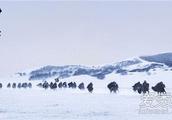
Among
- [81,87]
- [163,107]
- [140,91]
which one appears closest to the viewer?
[163,107]

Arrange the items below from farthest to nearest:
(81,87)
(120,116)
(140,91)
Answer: (81,87)
(140,91)
(120,116)

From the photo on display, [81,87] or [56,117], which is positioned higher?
[81,87]

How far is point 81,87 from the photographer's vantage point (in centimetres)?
11994

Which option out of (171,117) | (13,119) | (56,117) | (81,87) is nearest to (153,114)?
(171,117)

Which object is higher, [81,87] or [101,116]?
[81,87]

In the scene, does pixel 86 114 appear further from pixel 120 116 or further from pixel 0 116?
pixel 0 116

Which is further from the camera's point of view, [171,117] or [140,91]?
[140,91]

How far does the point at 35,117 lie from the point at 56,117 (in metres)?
1.30

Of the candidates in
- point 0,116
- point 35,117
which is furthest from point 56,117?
point 0,116

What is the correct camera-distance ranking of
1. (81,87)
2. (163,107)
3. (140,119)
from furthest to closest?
(81,87) → (163,107) → (140,119)

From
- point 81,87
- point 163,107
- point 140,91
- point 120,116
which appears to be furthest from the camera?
point 81,87

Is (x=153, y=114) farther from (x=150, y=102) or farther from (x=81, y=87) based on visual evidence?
(x=81, y=87)

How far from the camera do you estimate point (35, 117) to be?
1331 inches

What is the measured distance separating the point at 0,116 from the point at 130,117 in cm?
825
